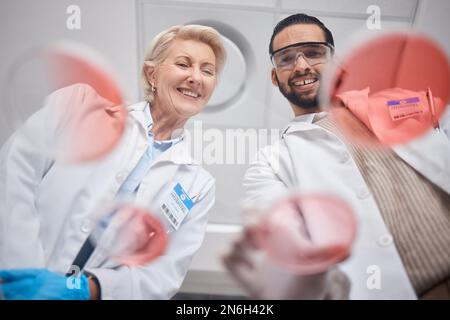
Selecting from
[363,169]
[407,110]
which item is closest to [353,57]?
[407,110]

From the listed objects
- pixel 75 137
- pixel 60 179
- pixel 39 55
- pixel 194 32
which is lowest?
pixel 60 179

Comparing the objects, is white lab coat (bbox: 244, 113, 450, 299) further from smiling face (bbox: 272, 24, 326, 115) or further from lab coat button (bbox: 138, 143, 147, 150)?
lab coat button (bbox: 138, 143, 147, 150)

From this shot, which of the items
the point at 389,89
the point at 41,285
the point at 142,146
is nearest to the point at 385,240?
the point at 389,89

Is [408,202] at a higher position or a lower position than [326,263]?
higher

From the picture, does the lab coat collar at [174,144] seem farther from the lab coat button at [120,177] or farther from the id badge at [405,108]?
the id badge at [405,108]

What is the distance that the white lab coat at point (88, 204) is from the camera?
1.41 m

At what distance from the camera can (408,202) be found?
1421mm

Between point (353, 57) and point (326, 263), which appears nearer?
point (326, 263)

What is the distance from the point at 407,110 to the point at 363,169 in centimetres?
31

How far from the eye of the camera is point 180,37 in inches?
57.9

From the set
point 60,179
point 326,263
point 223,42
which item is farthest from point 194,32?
point 326,263

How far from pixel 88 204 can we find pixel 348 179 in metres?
0.97

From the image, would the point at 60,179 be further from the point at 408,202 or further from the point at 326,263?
the point at 408,202

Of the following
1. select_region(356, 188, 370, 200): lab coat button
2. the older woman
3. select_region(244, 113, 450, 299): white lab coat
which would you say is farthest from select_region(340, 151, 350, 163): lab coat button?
the older woman
